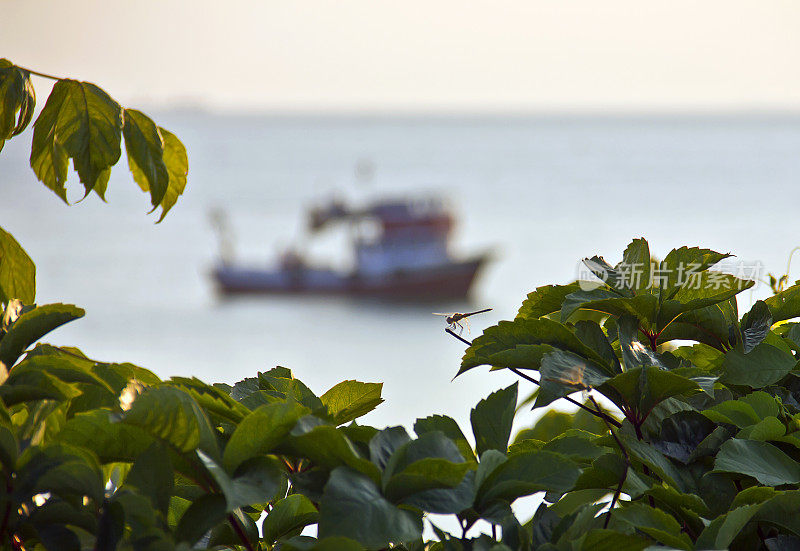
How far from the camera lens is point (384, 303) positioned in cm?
1616

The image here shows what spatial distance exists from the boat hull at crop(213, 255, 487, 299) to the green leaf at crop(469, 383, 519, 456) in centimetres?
1502

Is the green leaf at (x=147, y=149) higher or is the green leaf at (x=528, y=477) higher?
the green leaf at (x=147, y=149)

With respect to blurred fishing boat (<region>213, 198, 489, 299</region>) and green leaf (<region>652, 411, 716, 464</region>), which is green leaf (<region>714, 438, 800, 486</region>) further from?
blurred fishing boat (<region>213, 198, 489, 299</region>)

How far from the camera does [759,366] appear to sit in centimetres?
48

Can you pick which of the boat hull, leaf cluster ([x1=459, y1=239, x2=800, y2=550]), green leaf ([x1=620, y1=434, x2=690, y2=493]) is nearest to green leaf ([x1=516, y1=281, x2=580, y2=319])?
leaf cluster ([x1=459, y1=239, x2=800, y2=550])

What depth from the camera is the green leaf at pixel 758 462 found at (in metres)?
0.43

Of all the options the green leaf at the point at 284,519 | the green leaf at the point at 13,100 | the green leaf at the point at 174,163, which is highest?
the green leaf at the point at 13,100

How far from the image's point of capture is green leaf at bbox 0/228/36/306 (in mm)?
560

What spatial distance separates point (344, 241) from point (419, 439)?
23187 mm

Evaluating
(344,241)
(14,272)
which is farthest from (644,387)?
(344,241)

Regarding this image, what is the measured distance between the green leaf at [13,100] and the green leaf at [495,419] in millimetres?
378

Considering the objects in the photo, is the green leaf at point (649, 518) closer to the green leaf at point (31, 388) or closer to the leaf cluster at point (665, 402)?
the leaf cluster at point (665, 402)

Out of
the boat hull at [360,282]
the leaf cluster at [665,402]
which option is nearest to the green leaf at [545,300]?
the leaf cluster at [665,402]

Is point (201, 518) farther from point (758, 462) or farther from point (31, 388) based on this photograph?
point (758, 462)
